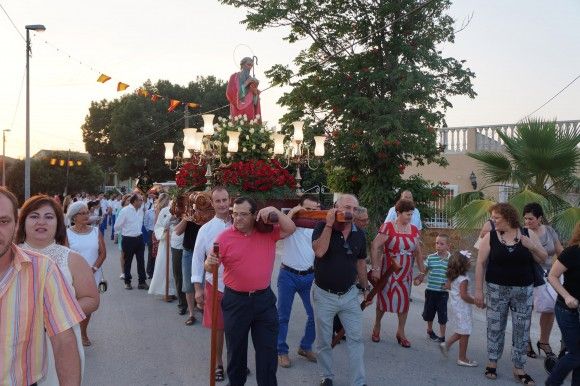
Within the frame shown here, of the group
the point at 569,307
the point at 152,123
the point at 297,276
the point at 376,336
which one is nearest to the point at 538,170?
the point at 376,336

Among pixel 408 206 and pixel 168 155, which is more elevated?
pixel 168 155

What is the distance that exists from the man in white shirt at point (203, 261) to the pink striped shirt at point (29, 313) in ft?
11.1

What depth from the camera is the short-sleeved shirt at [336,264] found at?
5.68 m

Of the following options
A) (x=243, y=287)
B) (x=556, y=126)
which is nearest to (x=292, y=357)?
(x=243, y=287)

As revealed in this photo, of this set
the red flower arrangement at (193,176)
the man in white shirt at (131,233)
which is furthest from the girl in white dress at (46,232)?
the man in white shirt at (131,233)

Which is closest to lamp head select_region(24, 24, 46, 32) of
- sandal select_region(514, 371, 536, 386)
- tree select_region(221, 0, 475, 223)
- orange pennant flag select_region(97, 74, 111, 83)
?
orange pennant flag select_region(97, 74, 111, 83)

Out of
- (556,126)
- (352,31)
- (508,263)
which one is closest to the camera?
(508,263)

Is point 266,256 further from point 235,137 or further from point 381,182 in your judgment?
point 381,182

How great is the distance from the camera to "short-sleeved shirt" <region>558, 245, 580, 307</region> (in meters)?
5.10

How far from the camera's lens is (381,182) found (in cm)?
1591

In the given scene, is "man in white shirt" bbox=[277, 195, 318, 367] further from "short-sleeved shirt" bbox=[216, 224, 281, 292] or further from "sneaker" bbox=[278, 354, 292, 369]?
"short-sleeved shirt" bbox=[216, 224, 281, 292]

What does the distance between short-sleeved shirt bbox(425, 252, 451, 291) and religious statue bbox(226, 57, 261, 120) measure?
6.04 metres

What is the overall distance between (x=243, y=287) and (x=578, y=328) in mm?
2855

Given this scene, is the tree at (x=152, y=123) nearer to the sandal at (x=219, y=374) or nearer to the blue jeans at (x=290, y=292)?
the blue jeans at (x=290, y=292)
